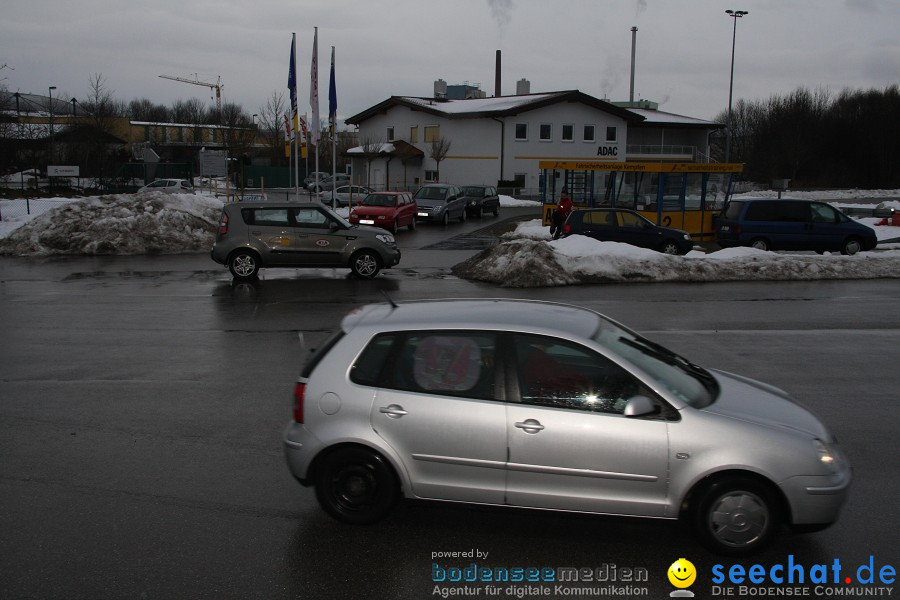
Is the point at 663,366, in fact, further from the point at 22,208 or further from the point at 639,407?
the point at 22,208

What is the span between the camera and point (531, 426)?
450 centimetres

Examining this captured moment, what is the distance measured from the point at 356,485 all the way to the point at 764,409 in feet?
8.60

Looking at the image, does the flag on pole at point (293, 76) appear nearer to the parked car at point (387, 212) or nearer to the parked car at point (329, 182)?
the parked car at point (387, 212)

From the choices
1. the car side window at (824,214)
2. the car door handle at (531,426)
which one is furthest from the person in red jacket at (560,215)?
the car door handle at (531,426)

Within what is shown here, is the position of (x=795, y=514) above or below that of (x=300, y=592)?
above

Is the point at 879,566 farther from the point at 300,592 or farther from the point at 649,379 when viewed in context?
the point at 300,592

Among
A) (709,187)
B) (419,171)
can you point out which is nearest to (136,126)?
(419,171)

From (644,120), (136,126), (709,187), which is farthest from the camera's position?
(136,126)

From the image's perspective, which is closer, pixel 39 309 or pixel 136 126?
pixel 39 309

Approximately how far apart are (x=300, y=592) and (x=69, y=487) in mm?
2435

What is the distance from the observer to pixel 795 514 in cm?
436

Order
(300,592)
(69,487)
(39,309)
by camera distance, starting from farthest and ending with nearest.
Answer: (39,309) < (69,487) < (300,592)

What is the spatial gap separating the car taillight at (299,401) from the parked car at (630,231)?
58.0ft

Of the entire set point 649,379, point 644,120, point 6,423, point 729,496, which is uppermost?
point 644,120
